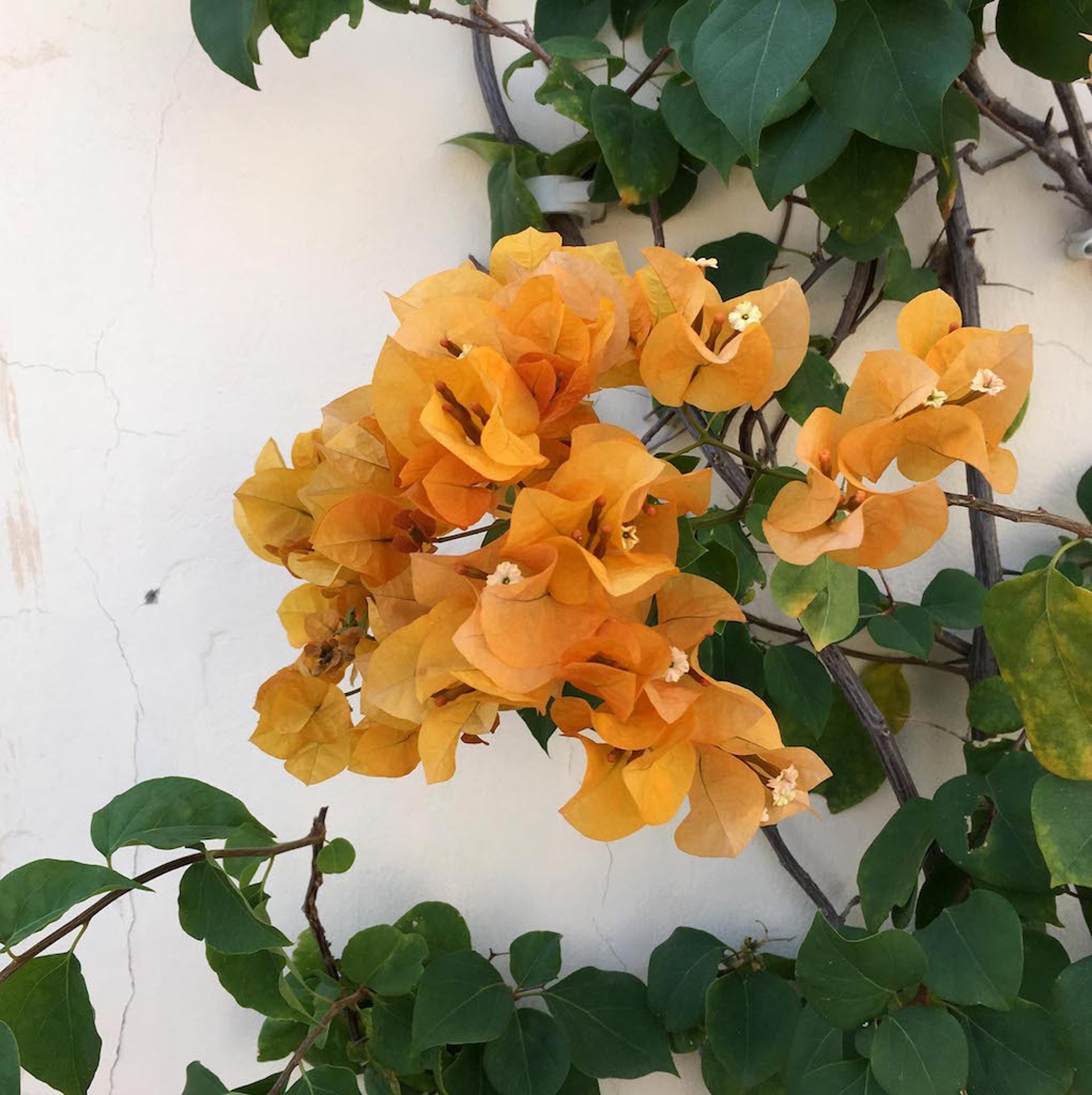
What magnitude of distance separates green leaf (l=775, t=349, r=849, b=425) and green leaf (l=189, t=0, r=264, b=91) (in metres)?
0.46

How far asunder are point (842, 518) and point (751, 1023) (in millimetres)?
534

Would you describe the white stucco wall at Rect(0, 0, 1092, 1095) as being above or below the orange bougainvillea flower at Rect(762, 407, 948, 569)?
below

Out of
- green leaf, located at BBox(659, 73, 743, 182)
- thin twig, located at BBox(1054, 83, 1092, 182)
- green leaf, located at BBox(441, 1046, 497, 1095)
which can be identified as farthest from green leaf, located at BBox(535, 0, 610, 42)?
green leaf, located at BBox(441, 1046, 497, 1095)

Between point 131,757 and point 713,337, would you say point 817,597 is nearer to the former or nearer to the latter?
point 713,337

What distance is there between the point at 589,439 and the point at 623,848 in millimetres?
553

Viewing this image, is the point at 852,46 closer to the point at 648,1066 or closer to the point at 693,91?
the point at 693,91

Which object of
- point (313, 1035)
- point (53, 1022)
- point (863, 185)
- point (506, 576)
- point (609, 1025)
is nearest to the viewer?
point (506, 576)

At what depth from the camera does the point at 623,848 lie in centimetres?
91

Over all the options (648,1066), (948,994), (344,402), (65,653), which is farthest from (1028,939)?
(65,653)

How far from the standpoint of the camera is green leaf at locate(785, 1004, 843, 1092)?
688mm

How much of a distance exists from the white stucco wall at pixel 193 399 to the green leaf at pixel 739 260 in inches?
1.5

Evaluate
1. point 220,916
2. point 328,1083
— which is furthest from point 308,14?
point 328,1083

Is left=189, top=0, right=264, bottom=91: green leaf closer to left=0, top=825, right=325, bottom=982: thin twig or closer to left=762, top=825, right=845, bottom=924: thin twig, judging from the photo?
left=0, top=825, right=325, bottom=982: thin twig

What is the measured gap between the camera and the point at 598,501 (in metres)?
0.46
